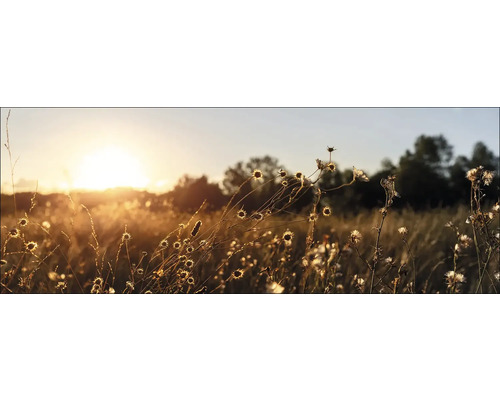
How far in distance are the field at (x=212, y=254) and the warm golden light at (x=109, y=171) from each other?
0.42 feet

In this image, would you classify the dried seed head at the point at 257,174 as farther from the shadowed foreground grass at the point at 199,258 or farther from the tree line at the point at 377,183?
the shadowed foreground grass at the point at 199,258

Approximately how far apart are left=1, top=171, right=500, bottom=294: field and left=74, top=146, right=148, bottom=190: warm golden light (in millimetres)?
128

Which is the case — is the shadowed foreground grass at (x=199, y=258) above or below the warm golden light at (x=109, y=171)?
below

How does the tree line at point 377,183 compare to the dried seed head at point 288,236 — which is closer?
the dried seed head at point 288,236

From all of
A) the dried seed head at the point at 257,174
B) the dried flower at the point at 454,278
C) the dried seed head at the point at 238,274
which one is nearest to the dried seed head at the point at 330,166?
the dried seed head at the point at 257,174

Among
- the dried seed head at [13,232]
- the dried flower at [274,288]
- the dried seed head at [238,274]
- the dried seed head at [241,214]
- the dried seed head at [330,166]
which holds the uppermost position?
the dried seed head at [330,166]

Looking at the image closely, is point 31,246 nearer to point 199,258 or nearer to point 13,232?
point 13,232

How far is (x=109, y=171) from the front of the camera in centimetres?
356

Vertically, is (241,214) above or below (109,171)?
below

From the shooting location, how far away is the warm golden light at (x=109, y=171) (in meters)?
3.57

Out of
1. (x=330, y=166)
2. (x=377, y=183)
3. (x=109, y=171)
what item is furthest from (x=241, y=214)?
(x=377, y=183)

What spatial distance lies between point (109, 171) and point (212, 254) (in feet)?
2.75
